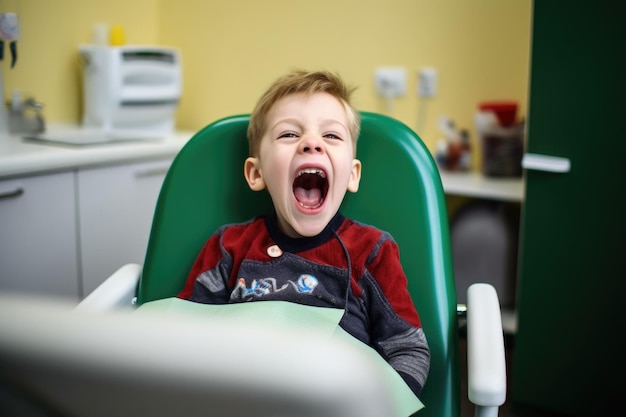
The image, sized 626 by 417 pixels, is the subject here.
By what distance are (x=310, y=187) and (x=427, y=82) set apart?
1451mm

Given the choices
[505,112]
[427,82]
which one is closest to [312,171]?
[505,112]

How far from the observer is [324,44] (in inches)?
115

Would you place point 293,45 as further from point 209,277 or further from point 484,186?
point 209,277

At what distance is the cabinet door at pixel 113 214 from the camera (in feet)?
7.61

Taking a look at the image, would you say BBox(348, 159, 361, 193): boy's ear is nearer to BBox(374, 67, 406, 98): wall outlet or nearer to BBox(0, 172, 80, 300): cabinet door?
BBox(0, 172, 80, 300): cabinet door

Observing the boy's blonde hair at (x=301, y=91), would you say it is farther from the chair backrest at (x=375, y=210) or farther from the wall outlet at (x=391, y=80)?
the wall outlet at (x=391, y=80)

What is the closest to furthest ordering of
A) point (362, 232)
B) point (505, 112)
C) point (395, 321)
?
point (395, 321)
point (362, 232)
point (505, 112)

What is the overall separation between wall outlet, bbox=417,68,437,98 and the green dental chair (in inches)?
52.5

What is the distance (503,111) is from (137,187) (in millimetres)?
1276

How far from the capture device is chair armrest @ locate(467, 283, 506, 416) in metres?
1.02

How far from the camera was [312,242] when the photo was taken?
133 centimetres

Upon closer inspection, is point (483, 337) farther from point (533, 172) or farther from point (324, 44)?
point (324, 44)

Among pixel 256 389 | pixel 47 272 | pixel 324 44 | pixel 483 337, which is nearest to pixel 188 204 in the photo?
pixel 483 337

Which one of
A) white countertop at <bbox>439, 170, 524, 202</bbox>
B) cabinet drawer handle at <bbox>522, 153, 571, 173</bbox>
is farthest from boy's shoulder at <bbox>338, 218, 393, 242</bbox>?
white countertop at <bbox>439, 170, 524, 202</bbox>
